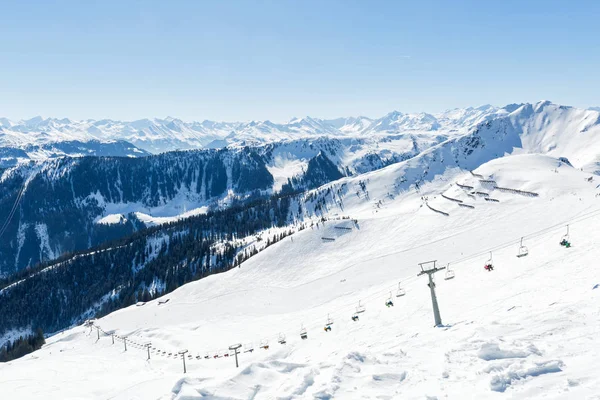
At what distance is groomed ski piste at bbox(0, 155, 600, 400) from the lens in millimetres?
20250

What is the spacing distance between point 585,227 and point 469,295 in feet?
124

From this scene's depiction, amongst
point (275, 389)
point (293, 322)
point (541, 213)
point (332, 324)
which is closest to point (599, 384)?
point (275, 389)

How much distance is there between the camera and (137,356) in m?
62.2

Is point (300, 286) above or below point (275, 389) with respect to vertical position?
above

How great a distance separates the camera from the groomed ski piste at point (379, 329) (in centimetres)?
2025

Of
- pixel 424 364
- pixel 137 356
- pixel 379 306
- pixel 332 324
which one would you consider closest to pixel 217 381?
pixel 424 364

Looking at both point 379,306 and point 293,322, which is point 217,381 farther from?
point 293,322

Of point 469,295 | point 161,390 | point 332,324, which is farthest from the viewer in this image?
point 332,324

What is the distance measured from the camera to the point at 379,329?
40.0 meters

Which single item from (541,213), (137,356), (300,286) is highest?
(541,213)

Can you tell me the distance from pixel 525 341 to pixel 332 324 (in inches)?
1281

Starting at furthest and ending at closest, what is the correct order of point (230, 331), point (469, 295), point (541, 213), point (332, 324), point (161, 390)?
point (541, 213) < point (230, 331) < point (332, 324) < point (469, 295) < point (161, 390)

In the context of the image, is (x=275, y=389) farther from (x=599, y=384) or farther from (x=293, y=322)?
(x=293, y=322)

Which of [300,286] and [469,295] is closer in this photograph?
[469,295]
